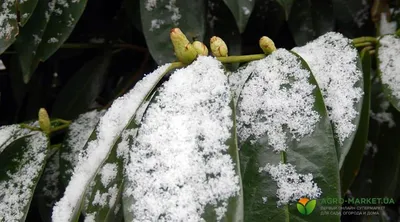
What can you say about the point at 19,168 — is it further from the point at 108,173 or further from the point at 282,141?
the point at 282,141

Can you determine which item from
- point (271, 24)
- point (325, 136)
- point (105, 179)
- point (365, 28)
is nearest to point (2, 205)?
point (105, 179)

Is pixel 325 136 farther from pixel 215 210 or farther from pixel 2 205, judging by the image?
pixel 2 205

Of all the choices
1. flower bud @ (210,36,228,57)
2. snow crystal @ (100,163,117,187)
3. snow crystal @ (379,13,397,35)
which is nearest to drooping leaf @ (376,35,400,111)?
snow crystal @ (379,13,397,35)

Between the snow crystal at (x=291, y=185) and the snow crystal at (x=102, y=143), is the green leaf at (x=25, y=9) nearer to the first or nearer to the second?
the snow crystal at (x=102, y=143)

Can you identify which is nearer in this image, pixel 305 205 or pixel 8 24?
pixel 305 205

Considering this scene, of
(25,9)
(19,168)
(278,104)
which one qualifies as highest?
(25,9)

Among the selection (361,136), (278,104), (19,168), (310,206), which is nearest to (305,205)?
(310,206)

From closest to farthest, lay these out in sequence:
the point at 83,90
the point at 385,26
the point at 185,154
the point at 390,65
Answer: the point at 185,154, the point at 390,65, the point at 385,26, the point at 83,90

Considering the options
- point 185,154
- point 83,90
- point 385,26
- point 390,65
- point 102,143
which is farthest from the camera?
point 83,90
